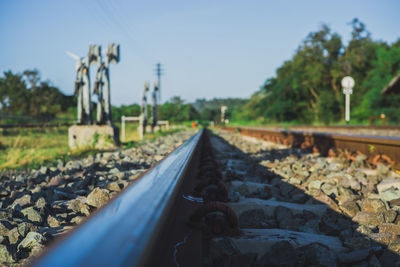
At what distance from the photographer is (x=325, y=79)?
46031 mm

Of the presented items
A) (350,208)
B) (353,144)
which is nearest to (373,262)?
(350,208)

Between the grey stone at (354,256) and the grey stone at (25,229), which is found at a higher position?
the grey stone at (25,229)

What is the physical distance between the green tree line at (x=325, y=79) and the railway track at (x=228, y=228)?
36.3 m

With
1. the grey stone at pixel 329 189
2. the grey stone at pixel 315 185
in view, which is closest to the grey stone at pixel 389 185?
the grey stone at pixel 329 189

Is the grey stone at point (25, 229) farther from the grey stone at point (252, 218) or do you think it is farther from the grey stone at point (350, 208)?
the grey stone at point (350, 208)

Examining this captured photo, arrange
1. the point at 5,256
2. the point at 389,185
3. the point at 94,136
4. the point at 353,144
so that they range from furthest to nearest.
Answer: the point at 94,136 → the point at 353,144 → the point at 389,185 → the point at 5,256

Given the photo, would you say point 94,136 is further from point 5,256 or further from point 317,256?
point 317,256

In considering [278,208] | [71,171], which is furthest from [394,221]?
[71,171]

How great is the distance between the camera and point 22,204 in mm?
2156

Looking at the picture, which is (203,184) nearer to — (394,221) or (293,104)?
(394,221)

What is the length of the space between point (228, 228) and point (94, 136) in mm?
6825

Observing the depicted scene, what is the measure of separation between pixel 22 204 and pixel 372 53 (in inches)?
1932

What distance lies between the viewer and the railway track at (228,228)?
0.55 meters

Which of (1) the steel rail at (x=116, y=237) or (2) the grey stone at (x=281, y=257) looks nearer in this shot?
(1) the steel rail at (x=116, y=237)
